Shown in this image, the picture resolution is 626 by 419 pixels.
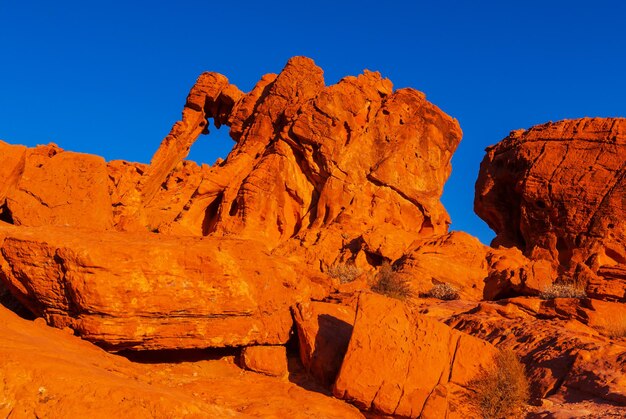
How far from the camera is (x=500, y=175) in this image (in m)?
25.1

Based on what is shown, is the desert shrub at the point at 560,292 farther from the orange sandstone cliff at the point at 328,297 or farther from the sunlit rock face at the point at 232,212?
the sunlit rock face at the point at 232,212

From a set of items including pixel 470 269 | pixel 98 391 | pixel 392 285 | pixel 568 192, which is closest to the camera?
pixel 98 391

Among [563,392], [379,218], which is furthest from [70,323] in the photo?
[379,218]

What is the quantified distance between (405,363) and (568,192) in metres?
16.7

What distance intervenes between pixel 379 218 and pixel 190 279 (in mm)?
A: 17296

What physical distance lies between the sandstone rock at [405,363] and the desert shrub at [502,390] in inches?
7.0

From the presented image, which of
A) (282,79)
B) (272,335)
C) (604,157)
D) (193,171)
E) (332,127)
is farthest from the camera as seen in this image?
(193,171)

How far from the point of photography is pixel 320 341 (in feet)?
27.9

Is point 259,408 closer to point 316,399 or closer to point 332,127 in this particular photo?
point 316,399

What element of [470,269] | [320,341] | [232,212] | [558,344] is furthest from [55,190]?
[558,344]

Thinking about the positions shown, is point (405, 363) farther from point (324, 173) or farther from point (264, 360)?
point (324, 173)

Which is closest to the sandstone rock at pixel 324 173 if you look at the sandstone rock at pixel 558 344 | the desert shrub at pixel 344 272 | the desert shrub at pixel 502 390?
the desert shrub at pixel 344 272

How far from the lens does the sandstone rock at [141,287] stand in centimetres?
743

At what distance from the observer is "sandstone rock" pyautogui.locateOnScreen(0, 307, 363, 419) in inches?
191
